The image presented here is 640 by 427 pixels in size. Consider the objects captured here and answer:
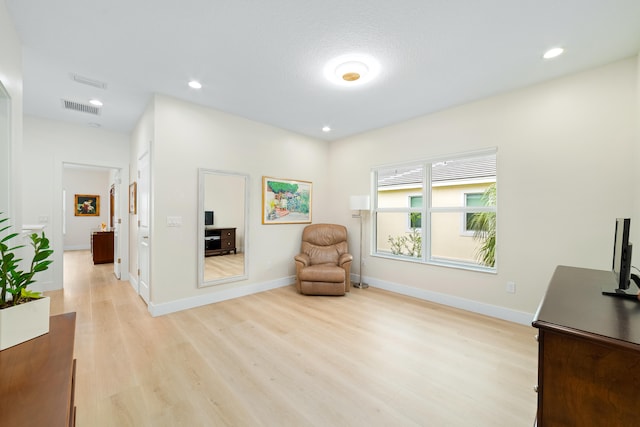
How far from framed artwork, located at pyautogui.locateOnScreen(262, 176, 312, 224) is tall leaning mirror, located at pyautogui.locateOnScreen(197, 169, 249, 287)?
1.24 ft

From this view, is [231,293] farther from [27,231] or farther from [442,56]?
[442,56]

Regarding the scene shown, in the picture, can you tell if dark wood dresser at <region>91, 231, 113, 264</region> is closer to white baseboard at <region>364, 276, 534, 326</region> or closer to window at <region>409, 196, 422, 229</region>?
white baseboard at <region>364, 276, 534, 326</region>

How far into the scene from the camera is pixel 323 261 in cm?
454

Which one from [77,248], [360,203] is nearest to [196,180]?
[360,203]

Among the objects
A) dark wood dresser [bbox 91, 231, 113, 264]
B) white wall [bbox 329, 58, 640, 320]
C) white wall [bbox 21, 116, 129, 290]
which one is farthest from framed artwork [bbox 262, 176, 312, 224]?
dark wood dresser [bbox 91, 231, 113, 264]

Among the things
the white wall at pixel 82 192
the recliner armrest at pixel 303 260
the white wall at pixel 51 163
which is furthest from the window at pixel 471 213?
the white wall at pixel 82 192

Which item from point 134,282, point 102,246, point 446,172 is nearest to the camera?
point 446,172

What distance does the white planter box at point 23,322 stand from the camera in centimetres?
103

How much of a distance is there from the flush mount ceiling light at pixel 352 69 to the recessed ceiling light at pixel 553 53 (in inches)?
59.5

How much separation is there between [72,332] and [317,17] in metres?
2.46

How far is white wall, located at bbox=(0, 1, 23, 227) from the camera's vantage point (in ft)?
6.07

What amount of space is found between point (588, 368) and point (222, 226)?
3.88 m

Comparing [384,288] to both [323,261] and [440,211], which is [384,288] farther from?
[440,211]

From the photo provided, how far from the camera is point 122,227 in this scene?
4.93 m
